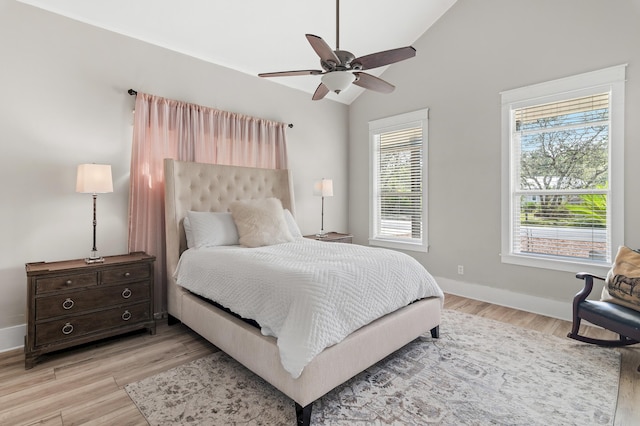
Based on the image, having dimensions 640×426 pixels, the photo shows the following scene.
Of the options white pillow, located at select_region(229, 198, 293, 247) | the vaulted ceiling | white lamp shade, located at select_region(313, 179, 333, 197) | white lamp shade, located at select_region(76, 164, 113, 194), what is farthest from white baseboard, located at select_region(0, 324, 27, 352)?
white lamp shade, located at select_region(313, 179, 333, 197)

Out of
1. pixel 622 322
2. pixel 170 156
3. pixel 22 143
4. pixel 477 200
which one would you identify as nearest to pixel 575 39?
pixel 477 200

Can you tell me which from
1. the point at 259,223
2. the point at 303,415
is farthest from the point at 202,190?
the point at 303,415

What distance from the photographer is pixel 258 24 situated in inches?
142

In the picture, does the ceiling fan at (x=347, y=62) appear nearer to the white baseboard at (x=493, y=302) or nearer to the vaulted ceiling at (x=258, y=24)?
the vaulted ceiling at (x=258, y=24)

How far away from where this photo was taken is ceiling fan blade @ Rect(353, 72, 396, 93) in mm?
2465

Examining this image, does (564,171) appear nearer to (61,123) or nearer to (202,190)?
(202,190)

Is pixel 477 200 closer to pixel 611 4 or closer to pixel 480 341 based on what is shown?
pixel 480 341

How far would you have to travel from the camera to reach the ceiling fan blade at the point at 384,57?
2153 millimetres

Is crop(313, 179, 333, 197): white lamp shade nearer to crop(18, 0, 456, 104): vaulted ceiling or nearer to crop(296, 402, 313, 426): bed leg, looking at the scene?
crop(18, 0, 456, 104): vaulted ceiling

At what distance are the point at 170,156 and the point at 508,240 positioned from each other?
3962mm

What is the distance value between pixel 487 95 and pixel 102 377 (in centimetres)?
469

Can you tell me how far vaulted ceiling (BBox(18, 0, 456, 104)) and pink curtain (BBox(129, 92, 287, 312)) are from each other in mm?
680

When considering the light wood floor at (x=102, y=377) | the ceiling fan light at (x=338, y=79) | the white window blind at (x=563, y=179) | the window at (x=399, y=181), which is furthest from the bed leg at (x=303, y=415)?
the window at (x=399, y=181)

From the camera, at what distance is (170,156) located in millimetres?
3551
